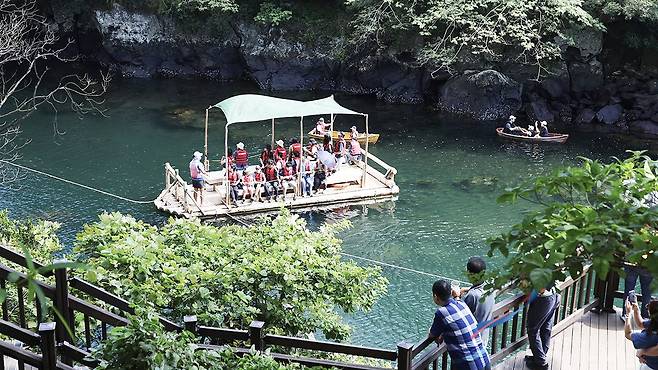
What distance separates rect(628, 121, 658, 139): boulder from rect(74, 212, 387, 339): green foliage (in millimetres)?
19839

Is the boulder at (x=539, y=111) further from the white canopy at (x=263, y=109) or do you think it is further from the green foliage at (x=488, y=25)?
the white canopy at (x=263, y=109)

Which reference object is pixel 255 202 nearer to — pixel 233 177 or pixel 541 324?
pixel 233 177

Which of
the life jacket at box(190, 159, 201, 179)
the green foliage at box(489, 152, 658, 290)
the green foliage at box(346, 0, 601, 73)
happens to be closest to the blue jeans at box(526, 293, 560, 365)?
the green foliage at box(489, 152, 658, 290)

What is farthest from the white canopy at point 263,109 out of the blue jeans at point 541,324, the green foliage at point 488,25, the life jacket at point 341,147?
the blue jeans at point 541,324

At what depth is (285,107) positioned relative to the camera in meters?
19.2

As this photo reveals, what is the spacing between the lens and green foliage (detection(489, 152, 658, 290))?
325cm

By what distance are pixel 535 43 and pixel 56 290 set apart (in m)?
22.9

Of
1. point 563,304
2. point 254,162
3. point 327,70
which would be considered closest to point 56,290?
point 563,304

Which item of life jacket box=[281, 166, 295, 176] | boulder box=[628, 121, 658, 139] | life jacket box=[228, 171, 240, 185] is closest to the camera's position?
life jacket box=[228, 171, 240, 185]

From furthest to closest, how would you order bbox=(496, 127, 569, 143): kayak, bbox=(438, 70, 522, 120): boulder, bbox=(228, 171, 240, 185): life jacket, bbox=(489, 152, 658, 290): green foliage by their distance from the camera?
bbox=(438, 70, 522, 120): boulder → bbox=(496, 127, 569, 143): kayak → bbox=(228, 171, 240, 185): life jacket → bbox=(489, 152, 658, 290): green foliage

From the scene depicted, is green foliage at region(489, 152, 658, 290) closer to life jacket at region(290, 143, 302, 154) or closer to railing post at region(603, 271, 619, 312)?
railing post at region(603, 271, 619, 312)

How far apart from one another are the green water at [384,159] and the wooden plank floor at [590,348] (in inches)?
212

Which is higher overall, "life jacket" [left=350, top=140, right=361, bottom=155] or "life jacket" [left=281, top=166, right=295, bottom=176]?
"life jacket" [left=350, top=140, right=361, bottom=155]

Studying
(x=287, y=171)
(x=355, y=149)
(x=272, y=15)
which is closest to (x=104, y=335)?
(x=287, y=171)
